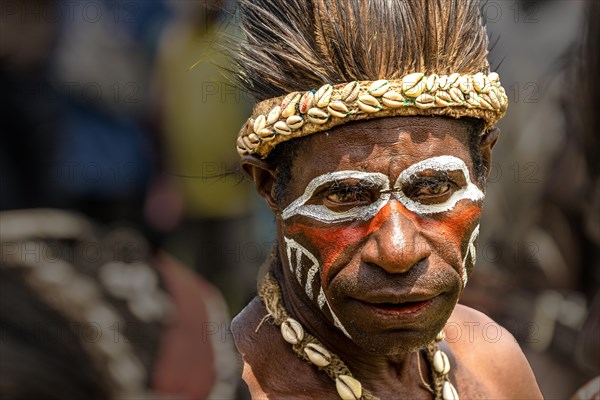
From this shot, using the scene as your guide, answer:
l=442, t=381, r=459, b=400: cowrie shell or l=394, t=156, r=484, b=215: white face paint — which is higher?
l=394, t=156, r=484, b=215: white face paint

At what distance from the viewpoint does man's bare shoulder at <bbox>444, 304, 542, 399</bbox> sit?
157 inches

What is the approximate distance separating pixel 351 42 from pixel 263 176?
0.61 metres

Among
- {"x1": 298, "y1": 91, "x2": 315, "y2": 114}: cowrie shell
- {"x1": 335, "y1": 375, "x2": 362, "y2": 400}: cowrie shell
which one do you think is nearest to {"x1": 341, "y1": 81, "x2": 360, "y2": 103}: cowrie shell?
{"x1": 298, "y1": 91, "x2": 315, "y2": 114}: cowrie shell

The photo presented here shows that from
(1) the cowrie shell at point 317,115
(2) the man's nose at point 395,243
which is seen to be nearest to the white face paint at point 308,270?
(2) the man's nose at point 395,243

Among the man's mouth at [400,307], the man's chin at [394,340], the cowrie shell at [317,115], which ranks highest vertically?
the cowrie shell at [317,115]

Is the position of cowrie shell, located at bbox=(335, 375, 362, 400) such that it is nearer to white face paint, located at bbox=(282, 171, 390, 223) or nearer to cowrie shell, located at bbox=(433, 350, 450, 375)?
cowrie shell, located at bbox=(433, 350, 450, 375)

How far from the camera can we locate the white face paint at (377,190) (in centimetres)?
330

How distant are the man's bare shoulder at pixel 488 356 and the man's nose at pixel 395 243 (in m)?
0.90

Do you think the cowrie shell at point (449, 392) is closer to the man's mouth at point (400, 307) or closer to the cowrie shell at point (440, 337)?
the cowrie shell at point (440, 337)

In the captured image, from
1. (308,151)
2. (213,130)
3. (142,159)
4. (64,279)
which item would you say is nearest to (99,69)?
(142,159)

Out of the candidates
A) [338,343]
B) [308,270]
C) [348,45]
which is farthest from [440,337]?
[348,45]

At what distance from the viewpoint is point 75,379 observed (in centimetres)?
162

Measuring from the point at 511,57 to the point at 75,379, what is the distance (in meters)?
7.57

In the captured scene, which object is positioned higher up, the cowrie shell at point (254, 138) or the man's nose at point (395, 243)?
Result: the cowrie shell at point (254, 138)
